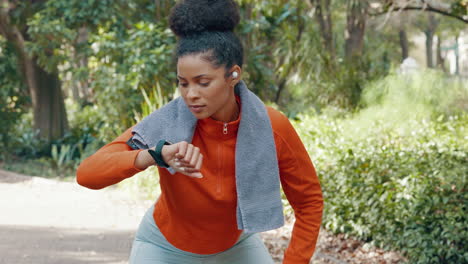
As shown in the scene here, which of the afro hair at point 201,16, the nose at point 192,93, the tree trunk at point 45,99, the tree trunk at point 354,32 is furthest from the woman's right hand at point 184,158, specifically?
the tree trunk at point 354,32

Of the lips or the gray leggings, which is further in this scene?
the gray leggings

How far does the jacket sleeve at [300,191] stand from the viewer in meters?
2.55

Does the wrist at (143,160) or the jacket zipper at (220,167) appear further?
the jacket zipper at (220,167)

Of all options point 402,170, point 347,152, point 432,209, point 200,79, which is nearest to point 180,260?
point 200,79

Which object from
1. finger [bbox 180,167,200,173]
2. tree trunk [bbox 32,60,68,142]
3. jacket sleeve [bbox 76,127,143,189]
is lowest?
tree trunk [bbox 32,60,68,142]

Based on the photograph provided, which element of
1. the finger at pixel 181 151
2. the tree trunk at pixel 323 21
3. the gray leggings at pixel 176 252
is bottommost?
the tree trunk at pixel 323 21

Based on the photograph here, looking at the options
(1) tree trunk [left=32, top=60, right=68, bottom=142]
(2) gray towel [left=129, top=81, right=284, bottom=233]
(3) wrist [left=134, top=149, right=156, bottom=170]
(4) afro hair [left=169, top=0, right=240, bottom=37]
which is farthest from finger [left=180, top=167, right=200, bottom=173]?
(1) tree trunk [left=32, top=60, right=68, bottom=142]

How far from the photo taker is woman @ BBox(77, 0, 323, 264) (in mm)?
2391

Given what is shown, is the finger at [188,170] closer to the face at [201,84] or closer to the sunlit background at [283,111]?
the face at [201,84]

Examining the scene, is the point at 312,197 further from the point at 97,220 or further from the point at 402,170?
the point at 97,220

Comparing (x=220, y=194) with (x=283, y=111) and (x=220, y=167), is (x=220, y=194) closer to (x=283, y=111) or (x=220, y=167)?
(x=220, y=167)

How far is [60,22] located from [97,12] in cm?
76

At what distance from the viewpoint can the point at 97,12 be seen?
1211 centimetres

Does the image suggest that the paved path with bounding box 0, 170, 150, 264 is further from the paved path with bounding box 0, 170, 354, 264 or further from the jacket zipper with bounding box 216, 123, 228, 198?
Result: the jacket zipper with bounding box 216, 123, 228, 198
